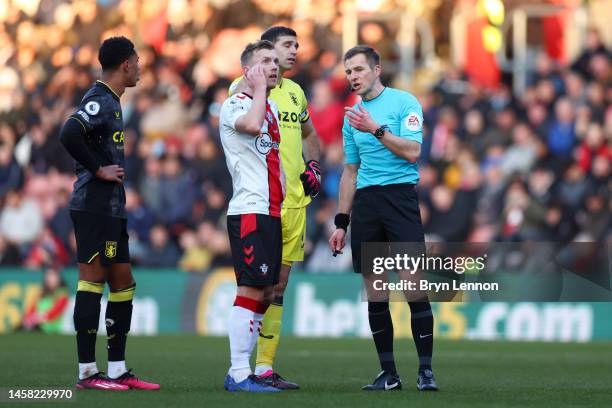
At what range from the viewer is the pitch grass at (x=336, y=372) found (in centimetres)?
925

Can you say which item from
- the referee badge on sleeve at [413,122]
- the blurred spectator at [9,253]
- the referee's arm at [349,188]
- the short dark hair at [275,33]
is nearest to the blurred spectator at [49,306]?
the blurred spectator at [9,253]

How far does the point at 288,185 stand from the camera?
35.0 feet

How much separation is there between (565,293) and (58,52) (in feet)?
39.7

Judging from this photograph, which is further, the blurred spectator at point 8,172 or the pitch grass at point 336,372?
the blurred spectator at point 8,172

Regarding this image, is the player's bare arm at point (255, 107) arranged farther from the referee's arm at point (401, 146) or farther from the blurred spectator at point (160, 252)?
the blurred spectator at point (160, 252)

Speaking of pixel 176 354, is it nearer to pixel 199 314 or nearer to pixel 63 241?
pixel 199 314

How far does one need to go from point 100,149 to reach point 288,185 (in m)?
1.55

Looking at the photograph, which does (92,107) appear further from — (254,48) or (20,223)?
(20,223)

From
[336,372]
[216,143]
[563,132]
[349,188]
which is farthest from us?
[216,143]

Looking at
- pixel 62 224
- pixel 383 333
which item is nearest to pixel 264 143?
pixel 383 333

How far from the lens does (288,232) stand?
1065cm

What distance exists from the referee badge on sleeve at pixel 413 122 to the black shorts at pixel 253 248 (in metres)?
1.30

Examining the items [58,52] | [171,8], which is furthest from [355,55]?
[58,52]

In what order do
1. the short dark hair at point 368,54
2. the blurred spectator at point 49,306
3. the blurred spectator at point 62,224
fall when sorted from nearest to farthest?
the short dark hair at point 368,54, the blurred spectator at point 49,306, the blurred spectator at point 62,224
